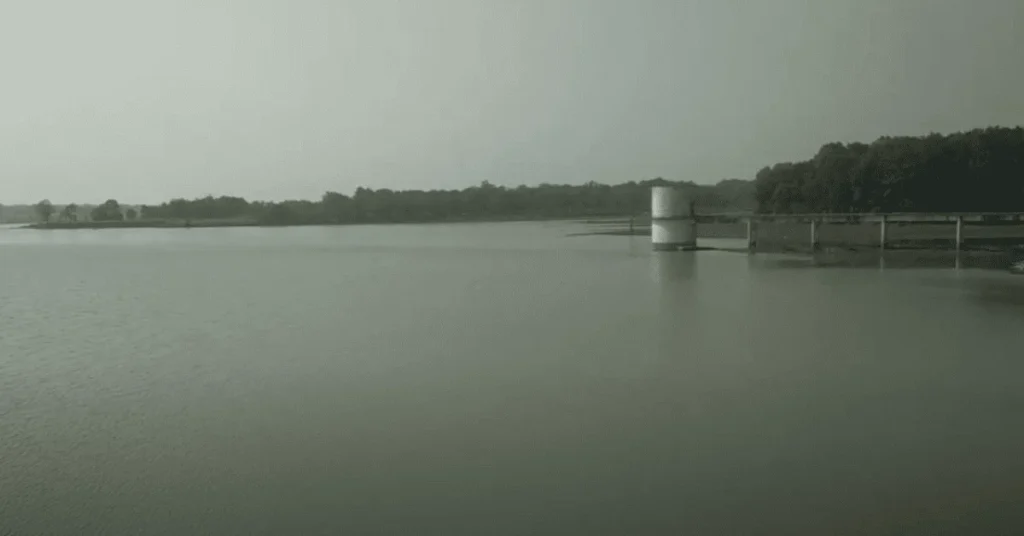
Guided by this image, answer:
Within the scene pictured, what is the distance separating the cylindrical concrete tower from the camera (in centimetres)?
3744

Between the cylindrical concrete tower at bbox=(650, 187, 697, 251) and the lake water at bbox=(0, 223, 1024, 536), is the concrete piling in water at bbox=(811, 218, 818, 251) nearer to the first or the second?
the cylindrical concrete tower at bbox=(650, 187, 697, 251)

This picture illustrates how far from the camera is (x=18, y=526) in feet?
17.0

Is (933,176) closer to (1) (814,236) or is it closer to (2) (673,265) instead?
(1) (814,236)

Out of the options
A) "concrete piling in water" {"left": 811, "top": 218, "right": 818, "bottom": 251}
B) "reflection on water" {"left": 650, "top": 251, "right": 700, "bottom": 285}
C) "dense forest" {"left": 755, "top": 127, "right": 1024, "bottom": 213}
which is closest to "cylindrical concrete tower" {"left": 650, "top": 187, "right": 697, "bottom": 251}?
"reflection on water" {"left": 650, "top": 251, "right": 700, "bottom": 285}

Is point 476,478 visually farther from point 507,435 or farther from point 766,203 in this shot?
point 766,203

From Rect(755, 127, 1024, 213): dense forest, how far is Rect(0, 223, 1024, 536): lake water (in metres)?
33.9

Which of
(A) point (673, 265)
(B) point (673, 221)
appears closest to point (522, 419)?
(A) point (673, 265)

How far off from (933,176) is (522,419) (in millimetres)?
46648

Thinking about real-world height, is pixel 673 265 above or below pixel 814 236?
below

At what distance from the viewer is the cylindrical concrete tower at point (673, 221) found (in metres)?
37.4

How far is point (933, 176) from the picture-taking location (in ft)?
156

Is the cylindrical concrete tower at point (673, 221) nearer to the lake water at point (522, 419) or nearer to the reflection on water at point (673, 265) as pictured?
the reflection on water at point (673, 265)

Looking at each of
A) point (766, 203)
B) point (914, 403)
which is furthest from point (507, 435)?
point (766, 203)

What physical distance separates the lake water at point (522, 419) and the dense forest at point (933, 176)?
3391cm
